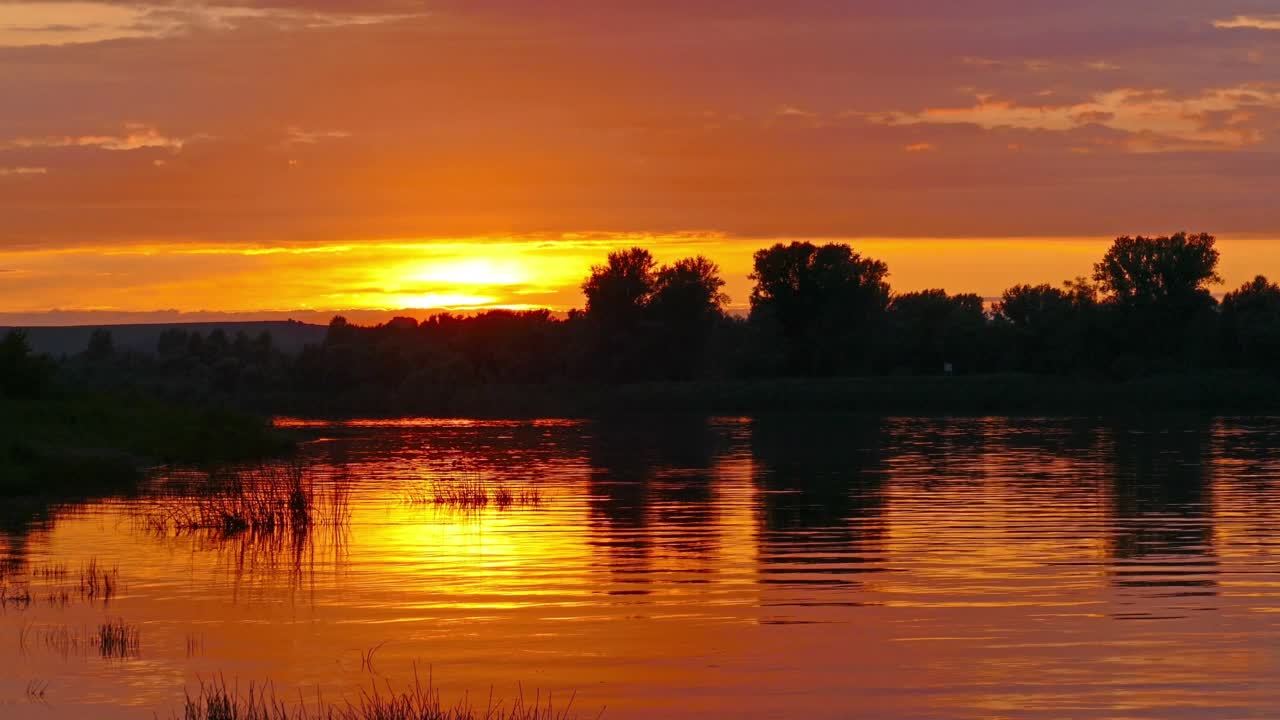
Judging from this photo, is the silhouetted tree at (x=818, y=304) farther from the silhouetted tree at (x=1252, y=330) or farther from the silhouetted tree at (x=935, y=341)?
the silhouetted tree at (x=1252, y=330)

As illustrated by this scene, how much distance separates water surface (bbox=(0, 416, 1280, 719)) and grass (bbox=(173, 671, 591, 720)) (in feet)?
1.27

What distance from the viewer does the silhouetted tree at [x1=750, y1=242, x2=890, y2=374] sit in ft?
381

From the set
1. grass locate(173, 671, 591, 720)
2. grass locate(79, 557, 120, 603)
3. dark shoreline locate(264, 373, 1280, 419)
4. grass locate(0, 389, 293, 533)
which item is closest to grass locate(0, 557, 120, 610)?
grass locate(79, 557, 120, 603)

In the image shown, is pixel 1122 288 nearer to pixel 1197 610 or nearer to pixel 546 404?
pixel 546 404

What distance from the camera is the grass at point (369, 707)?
1284 centimetres

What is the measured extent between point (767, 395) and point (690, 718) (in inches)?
3805

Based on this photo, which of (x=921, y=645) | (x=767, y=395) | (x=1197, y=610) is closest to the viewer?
(x=921, y=645)

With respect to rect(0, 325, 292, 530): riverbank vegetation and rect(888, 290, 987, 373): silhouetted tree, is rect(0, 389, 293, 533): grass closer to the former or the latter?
rect(0, 325, 292, 530): riverbank vegetation

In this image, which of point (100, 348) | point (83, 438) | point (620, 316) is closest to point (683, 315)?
point (620, 316)

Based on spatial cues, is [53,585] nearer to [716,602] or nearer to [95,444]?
[716,602]

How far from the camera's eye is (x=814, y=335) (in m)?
116

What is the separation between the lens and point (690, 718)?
44.7ft

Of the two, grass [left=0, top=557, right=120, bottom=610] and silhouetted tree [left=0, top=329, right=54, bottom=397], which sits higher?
silhouetted tree [left=0, top=329, right=54, bottom=397]

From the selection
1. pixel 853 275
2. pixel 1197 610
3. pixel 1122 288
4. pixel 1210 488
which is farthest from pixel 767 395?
pixel 1197 610
